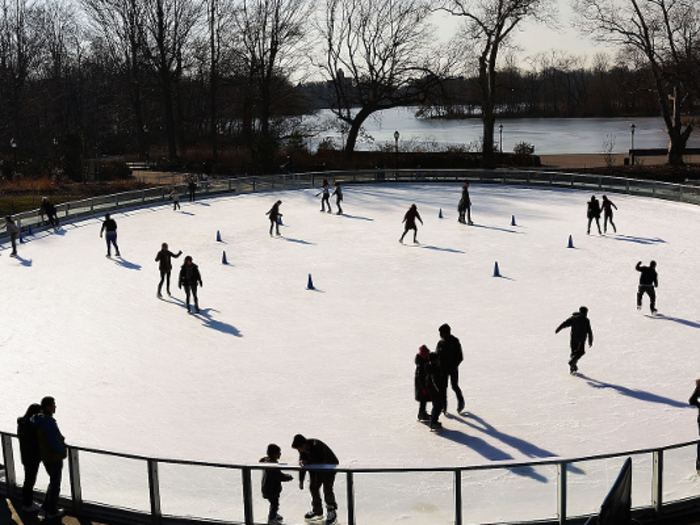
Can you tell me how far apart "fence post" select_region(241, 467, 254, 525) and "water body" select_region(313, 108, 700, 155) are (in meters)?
51.4

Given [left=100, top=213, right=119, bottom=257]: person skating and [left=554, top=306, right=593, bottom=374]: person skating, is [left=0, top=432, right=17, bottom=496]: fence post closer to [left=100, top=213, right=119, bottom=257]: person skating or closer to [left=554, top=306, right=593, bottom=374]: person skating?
[left=554, top=306, right=593, bottom=374]: person skating

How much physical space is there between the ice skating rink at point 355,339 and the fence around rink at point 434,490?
2.60m

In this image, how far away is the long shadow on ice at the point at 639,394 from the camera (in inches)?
476

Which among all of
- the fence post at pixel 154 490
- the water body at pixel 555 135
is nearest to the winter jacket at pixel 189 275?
the fence post at pixel 154 490

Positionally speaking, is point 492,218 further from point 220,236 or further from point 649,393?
point 649,393

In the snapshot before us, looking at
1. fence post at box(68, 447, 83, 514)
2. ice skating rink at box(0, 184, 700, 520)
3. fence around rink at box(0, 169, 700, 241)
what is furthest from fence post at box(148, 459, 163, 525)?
fence around rink at box(0, 169, 700, 241)

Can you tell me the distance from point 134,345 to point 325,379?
421 cm

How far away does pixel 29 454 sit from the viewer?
26.9ft

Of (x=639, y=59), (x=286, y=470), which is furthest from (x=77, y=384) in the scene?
(x=639, y=59)

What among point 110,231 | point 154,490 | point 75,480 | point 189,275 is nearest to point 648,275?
point 189,275

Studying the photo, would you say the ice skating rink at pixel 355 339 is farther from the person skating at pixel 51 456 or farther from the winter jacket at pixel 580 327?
the person skating at pixel 51 456

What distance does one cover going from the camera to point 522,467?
730cm

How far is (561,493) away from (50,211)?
77.9 ft

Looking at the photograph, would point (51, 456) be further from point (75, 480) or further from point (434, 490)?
point (434, 490)
